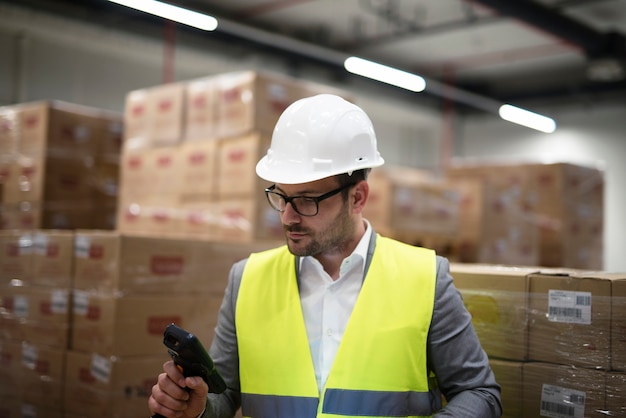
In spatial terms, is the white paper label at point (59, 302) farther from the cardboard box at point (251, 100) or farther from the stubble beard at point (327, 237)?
the stubble beard at point (327, 237)

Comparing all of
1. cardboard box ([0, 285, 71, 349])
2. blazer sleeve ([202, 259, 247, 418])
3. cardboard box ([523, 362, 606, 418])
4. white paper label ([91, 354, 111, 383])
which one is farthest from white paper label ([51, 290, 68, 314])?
cardboard box ([523, 362, 606, 418])

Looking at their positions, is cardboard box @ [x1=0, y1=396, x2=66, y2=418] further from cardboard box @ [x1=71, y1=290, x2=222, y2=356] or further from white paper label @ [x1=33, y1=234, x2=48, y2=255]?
white paper label @ [x1=33, y1=234, x2=48, y2=255]

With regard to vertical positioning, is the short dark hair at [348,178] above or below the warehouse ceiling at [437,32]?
below

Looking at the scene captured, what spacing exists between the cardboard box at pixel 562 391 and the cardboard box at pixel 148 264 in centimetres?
214

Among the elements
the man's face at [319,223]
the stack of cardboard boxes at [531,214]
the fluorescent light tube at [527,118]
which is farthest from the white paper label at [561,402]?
the fluorescent light tube at [527,118]

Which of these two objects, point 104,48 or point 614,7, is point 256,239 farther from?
point 614,7

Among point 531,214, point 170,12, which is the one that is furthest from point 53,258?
point 531,214

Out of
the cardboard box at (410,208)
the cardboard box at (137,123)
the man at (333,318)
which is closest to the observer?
the man at (333,318)

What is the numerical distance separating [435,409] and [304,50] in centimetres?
826

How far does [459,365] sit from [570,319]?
1.79 feet

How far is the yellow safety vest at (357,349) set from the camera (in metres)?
2.04

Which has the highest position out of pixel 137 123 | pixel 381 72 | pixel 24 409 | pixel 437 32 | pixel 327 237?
pixel 437 32

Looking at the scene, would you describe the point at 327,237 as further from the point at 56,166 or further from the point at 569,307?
the point at 56,166

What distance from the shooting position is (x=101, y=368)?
3.66 m
